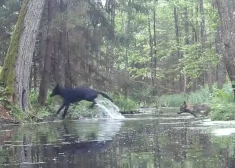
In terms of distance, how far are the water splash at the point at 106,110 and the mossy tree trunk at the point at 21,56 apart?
16.6 ft

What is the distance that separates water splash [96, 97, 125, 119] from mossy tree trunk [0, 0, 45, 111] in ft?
16.6

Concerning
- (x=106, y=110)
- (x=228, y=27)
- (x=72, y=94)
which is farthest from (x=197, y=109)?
(x=228, y=27)

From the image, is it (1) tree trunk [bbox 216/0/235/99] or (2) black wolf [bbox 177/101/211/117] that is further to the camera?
(2) black wolf [bbox 177/101/211/117]

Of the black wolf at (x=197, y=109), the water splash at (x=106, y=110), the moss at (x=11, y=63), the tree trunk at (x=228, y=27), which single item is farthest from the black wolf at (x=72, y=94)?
the tree trunk at (x=228, y=27)

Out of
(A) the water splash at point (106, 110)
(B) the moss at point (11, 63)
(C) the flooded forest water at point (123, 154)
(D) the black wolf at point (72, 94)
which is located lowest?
(C) the flooded forest water at point (123, 154)

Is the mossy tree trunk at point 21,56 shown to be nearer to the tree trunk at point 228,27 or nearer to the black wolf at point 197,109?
the tree trunk at point 228,27

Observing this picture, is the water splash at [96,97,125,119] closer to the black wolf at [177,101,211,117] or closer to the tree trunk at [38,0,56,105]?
the tree trunk at [38,0,56,105]

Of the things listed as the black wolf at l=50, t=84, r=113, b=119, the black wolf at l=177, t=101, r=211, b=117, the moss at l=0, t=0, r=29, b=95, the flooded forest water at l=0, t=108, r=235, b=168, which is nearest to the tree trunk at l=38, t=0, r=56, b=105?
the black wolf at l=50, t=84, r=113, b=119

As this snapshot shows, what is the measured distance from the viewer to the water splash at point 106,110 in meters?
19.1

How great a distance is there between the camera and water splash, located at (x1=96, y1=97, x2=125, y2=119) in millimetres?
19094

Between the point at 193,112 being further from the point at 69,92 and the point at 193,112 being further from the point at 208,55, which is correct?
the point at 208,55

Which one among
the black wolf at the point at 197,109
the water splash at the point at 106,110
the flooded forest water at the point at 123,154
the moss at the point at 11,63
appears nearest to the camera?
the flooded forest water at the point at 123,154

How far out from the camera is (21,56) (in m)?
14.3

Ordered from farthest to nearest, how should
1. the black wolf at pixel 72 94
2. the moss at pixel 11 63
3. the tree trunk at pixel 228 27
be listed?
the black wolf at pixel 72 94
the moss at pixel 11 63
the tree trunk at pixel 228 27
